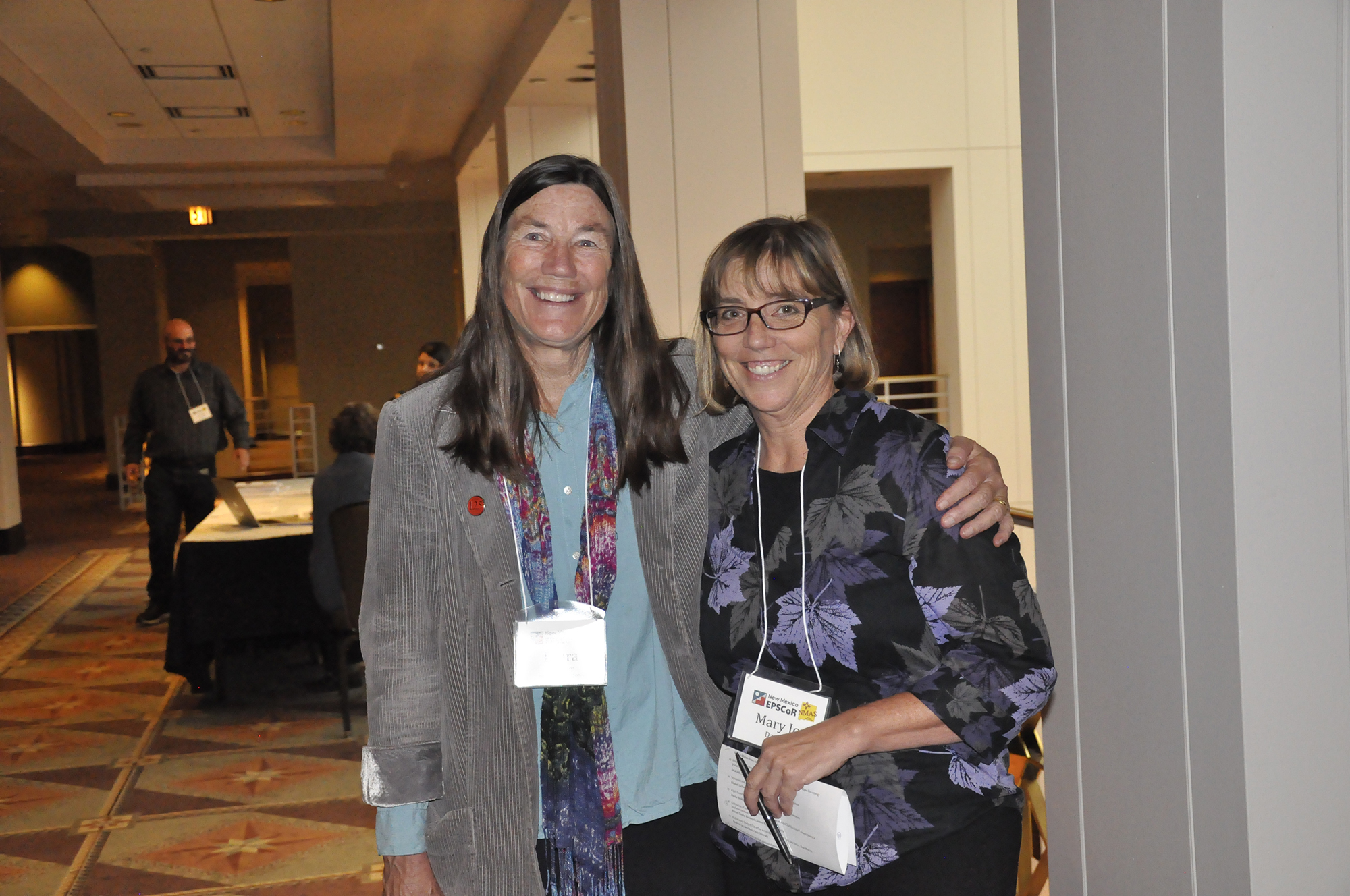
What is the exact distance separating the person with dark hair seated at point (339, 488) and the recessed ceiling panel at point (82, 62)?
3.44 meters

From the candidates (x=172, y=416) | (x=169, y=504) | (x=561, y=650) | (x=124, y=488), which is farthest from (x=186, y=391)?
(x=124, y=488)

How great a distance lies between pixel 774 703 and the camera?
1420mm

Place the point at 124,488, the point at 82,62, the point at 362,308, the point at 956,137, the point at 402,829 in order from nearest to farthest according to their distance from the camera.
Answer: the point at 402,829 < the point at 82,62 < the point at 956,137 < the point at 124,488 < the point at 362,308

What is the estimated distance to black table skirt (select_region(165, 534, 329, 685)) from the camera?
5152 millimetres

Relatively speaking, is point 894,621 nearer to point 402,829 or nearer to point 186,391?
point 402,829

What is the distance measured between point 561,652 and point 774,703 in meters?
0.29

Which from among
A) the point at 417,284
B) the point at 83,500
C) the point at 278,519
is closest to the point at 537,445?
the point at 278,519

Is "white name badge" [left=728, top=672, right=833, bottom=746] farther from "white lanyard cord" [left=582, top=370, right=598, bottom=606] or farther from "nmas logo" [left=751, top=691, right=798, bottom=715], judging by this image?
"white lanyard cord" [left=582, top=370, right=598, bottom=606]

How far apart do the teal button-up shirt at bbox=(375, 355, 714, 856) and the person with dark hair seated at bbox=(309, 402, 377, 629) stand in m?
3.29

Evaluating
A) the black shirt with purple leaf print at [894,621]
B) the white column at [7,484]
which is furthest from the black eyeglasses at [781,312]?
the white column at [7,484]

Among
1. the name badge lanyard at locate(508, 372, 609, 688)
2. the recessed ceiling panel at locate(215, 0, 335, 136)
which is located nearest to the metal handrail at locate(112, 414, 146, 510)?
the recessed ceiling panel at locate(215, 0, 335, 136)

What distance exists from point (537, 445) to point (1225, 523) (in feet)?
2.92

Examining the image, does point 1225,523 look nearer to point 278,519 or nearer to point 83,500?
point 278,519

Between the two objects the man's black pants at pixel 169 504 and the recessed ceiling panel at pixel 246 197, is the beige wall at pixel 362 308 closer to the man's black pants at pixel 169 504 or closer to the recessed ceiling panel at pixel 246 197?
the recessed ceiling panel at pixel 246 197
